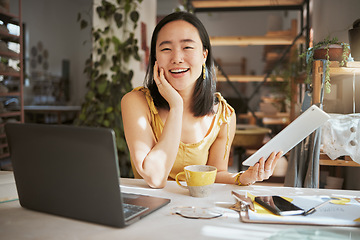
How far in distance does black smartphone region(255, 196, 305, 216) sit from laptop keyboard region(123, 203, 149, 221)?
0.97 feet

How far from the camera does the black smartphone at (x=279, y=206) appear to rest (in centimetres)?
76

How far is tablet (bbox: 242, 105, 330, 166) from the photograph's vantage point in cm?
85

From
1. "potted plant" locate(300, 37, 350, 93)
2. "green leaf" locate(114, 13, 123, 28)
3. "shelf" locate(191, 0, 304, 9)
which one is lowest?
"potted plant" locate(300, 37, 350, 93)

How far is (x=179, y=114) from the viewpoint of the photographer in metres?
1.19

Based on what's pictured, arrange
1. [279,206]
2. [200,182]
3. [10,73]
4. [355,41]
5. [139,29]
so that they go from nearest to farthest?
[279,206]
[200,182]
[355,41]
[10,73]
[139,29]

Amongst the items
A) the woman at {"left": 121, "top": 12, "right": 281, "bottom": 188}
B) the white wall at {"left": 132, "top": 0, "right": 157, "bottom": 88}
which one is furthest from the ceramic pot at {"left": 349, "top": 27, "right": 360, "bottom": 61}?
the white wall at {"left": 132, "top": 0, "right": 157, "bottom": 88}

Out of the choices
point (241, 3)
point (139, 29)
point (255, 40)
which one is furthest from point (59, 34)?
point (255, 40)

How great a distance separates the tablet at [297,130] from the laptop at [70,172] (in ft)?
1.27

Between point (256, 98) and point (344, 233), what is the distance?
6.58 m

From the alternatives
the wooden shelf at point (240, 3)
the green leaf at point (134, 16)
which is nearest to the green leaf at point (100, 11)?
the green leaf at point (134, 16)

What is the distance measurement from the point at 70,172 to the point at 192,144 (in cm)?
73

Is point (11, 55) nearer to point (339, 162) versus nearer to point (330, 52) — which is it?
point (330, 52)

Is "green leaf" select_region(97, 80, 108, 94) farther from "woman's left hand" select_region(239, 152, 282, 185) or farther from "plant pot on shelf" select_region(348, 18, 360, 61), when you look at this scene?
"woman's left hand" select_region(239, 152, 282, 185)

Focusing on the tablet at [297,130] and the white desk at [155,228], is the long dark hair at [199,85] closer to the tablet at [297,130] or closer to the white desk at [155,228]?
the tablet at [297,130]
